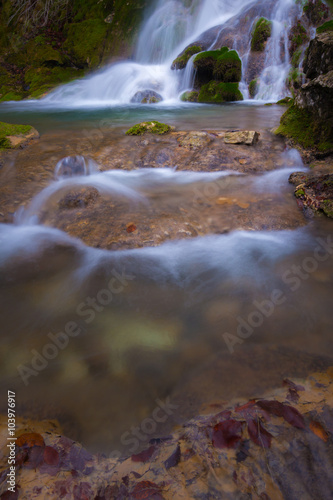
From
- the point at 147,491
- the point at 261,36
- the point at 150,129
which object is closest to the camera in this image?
the point at 147,491

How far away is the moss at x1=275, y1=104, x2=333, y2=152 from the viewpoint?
4691 mm

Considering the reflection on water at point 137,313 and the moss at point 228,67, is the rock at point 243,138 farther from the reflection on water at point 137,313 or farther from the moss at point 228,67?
the moss at point 228,67

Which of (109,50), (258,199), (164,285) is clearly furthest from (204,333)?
(109,50)

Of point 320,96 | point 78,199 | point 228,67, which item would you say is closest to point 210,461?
point 78,199

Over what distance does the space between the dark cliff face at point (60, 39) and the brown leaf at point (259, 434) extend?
2093 centimetres

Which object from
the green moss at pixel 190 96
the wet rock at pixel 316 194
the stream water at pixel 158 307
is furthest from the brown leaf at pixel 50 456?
the green moss at pixel 190 96

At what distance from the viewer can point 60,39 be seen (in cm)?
2102

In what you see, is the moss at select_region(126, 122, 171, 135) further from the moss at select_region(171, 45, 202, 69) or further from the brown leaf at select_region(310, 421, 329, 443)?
the moss at select_region(171, 45, 202, 69)

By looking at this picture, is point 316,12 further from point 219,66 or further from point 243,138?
point 243,138

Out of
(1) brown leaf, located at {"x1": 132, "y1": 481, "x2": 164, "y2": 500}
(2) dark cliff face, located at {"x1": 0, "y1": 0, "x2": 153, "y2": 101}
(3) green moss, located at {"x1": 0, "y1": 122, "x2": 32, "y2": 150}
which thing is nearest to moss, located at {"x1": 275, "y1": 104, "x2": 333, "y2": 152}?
(1) brown leaf, located at {"x1": 132, "y1": 481, "x2": 164, "y2": 500}

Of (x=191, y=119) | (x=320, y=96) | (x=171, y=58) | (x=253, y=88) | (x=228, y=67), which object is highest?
(x=171, y=58)

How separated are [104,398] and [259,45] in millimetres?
16414

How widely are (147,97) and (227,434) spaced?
1461 cm

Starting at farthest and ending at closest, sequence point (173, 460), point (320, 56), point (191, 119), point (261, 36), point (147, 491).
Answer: point (261, 36), point (191, 119), point (320, 56), point (173, 460), point (147, 491)
